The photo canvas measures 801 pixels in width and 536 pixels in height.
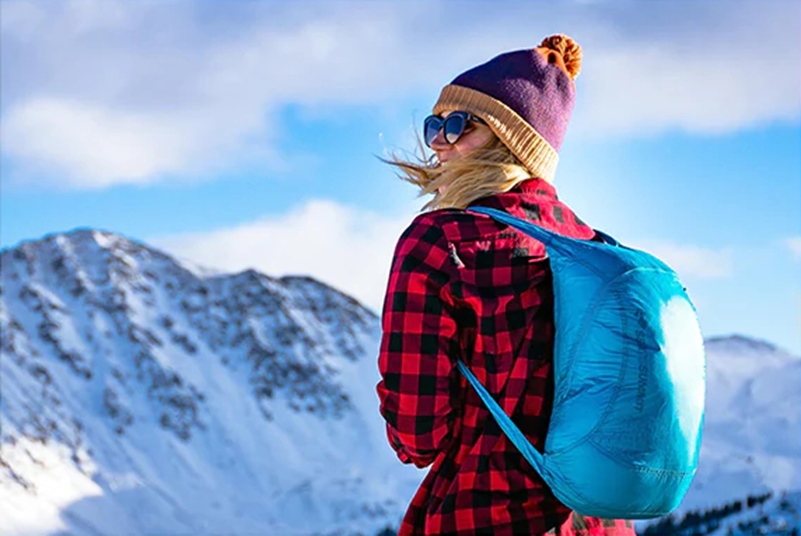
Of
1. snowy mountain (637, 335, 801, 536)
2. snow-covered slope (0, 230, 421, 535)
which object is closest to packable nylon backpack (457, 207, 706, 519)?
snow-covered slope (0, 230, 421, 535)

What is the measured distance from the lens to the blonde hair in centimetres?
301

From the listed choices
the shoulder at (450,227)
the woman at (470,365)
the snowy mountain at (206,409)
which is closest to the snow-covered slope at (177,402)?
the snowy mountain at (206,409)

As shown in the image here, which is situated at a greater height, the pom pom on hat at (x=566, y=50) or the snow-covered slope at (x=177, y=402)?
the snow-covered slope at (x=177, y=402)

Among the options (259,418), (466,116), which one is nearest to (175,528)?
(259,418)

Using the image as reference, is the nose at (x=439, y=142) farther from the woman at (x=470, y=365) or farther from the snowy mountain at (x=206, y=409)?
Answer: the snowy mountain at (x=206, y=409)

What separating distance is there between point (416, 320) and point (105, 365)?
368ft

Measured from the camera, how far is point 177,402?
109562mm

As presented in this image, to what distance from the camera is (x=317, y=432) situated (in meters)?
118

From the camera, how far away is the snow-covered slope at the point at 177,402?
9181 centimetres

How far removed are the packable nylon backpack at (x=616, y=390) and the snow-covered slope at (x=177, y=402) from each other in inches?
3155

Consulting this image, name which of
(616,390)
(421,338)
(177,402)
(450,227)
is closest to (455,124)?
(450,227)

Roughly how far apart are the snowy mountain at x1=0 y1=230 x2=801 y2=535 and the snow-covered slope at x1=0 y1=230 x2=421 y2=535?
0.71ft

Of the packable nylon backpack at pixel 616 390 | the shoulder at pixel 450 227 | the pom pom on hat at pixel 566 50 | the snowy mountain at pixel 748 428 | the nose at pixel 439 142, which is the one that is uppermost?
the snowy mountain at pixel 748 428

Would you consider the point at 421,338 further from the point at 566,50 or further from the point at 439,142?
the point at 566,50
